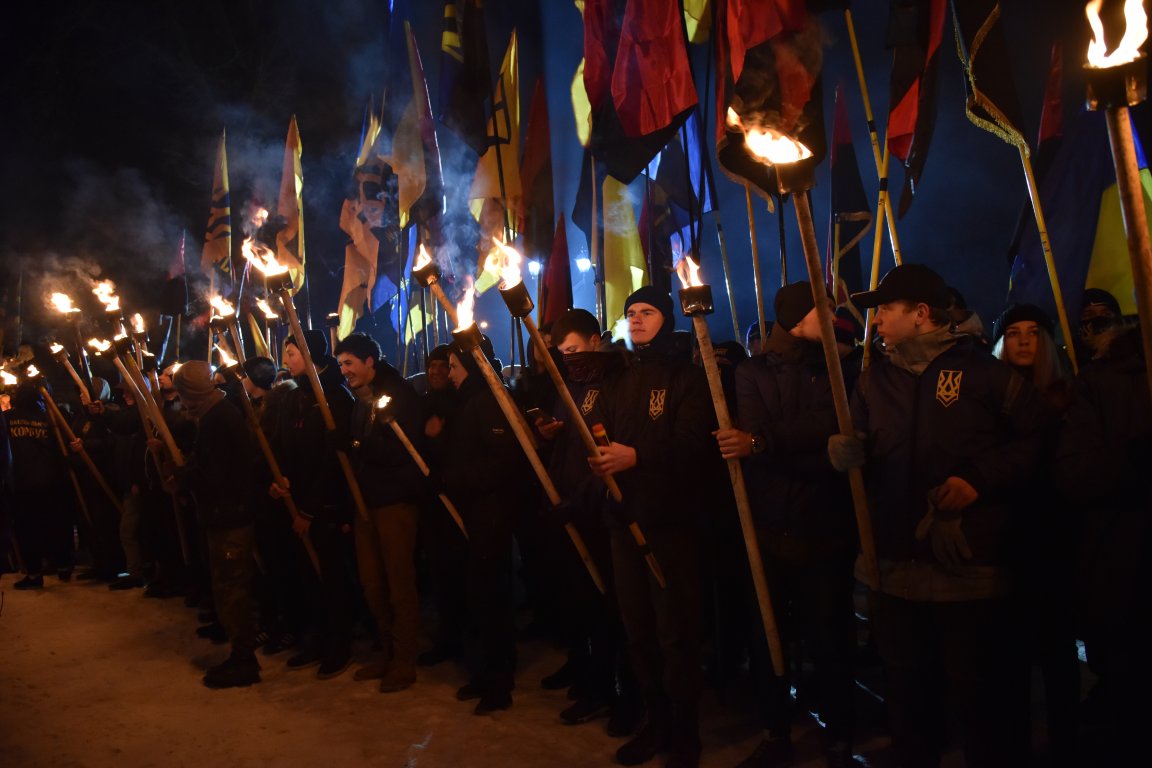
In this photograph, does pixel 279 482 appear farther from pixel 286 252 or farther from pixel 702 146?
pixel 286 252

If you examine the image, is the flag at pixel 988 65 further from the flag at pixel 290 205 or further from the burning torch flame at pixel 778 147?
the flag at pixel 290 205

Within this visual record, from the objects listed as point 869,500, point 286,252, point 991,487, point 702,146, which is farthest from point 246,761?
point 286,252

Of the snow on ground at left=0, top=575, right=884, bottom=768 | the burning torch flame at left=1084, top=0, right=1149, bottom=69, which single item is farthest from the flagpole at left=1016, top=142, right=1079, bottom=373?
the snow on ground at left=0, top=575, right=884, bottom=768

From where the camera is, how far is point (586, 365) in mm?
4227

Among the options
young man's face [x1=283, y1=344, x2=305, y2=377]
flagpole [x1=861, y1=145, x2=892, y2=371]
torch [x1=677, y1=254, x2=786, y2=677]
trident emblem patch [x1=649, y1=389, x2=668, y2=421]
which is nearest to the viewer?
torch [x1=677, y1=254, x2=786, y2=677]

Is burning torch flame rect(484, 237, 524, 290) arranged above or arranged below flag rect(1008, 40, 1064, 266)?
below

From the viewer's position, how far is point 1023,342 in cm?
407

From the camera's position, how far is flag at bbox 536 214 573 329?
8.19 meters

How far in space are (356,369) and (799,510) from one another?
3.39 meters

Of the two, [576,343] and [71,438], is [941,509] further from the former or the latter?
[71,438]

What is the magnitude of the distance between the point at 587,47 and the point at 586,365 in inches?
166

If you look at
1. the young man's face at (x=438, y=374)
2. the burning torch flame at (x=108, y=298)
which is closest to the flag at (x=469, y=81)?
the young man's face at (x=438, y=374)

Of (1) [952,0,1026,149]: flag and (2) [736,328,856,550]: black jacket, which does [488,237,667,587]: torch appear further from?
(1) [952,0,1026,149]: flag

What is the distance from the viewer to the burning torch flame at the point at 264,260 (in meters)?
5.33
